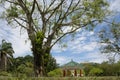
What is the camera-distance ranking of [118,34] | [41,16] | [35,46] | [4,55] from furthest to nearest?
1. [4,55]
2. [118,34]
3. [41,16]
4. [35,46]

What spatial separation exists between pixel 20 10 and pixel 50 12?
3.51 metres

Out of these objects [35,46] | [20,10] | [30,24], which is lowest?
[35,46]

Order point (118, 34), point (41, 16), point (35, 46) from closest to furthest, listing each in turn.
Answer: point (35, 46), point (41, 16), point (118, 34)

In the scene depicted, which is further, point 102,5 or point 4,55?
point 4,55

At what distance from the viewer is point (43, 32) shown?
3341 centimetres

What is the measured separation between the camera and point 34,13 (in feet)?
119

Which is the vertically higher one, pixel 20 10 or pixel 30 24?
pixel 20 10

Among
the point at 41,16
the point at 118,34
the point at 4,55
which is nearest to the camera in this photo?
the point at 41,16

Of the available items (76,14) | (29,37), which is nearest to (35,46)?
(29,37)

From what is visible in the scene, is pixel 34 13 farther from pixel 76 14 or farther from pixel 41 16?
pixel 76 14

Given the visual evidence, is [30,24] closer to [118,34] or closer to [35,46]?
[35,46]

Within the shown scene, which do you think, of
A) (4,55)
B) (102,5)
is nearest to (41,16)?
(102,5)

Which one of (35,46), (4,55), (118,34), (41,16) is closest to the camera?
(35,46)

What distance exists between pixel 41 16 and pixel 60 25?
2.37 meters
